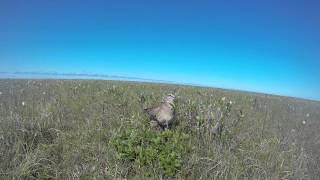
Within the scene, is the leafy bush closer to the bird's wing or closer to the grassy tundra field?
the grassy tundra field

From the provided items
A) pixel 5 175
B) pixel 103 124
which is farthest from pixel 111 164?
pixel 103 124

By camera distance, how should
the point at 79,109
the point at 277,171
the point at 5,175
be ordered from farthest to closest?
1. the point at 79,109
2. the point at 277,171
3. the point at 5,175

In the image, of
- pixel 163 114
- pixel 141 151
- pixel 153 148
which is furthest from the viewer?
pixel 163 114

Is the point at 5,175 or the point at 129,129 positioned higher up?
the point at 129,129

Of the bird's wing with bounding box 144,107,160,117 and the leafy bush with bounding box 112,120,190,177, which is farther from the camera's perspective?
the bird's wing with bounding box 144,107,160,117

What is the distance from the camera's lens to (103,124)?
6852 millimetres

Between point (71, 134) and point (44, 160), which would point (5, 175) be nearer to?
point (44, 160)

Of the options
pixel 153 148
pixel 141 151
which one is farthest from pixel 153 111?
pixel 141 151

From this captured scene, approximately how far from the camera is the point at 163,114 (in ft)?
20.8

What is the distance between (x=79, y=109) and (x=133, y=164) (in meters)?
4.11

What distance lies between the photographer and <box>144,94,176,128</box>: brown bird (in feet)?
20.8

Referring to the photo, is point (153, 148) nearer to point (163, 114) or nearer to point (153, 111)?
point (163, 114)

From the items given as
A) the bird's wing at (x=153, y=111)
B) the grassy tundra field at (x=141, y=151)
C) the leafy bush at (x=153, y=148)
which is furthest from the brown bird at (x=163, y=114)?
the leafy bush at (x=153, y=148)

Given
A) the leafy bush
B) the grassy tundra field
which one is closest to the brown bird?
the grassy tundra field
